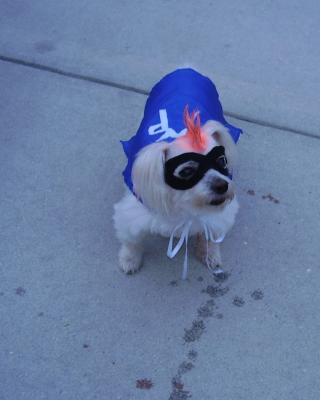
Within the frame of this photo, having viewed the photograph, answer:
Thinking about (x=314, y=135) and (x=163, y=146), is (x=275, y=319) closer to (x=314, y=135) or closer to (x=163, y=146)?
(x=163, y=146)

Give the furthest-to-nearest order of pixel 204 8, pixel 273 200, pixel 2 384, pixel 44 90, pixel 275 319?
pixel 204 8 → pixel 44 90 → pixel 273 200 → pixel 275 319 → pixel 2 384

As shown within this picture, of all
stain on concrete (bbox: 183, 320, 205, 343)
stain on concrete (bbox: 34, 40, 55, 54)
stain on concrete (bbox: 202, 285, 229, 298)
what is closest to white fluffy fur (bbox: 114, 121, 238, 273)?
stain on concrete (bbox: 202, 285, 229, 298)

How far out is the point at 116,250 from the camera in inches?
129

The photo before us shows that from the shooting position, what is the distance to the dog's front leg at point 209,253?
3.17m

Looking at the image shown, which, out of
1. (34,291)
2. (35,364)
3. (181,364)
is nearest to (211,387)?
(181,364)

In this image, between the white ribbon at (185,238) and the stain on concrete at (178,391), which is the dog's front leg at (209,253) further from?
the stain on concrete at (178,391)

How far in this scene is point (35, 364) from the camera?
276 centimetres

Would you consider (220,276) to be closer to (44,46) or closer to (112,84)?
(112,84)

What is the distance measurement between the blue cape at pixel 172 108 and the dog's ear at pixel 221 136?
0.47ft

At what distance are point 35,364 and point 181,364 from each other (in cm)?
73

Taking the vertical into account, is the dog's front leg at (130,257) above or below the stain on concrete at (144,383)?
above

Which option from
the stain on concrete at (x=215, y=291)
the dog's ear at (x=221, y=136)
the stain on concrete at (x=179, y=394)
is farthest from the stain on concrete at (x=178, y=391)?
the dog's ear at (x=221, y=136)

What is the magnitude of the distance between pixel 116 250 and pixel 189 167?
102 cm

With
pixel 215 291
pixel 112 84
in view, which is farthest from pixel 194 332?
pixel 112 84
